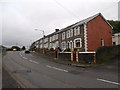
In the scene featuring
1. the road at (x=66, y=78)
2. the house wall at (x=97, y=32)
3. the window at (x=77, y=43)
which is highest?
the house wall at (x=97, y=32)

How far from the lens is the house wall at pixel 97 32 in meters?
27.1

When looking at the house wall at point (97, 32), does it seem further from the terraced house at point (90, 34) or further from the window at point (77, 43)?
the window at point (77, 43)

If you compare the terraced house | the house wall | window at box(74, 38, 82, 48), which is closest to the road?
the terraced house

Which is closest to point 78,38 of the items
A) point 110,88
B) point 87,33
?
point 87,33

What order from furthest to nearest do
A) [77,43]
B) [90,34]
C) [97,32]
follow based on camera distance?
[77,43], [97,32], [90,34]

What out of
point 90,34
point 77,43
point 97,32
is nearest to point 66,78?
point 90,34

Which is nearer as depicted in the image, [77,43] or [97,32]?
[97,32]

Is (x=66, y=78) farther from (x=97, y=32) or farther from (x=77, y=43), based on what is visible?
(x=97, y=32)

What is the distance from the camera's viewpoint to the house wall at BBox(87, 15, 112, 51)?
2711cm

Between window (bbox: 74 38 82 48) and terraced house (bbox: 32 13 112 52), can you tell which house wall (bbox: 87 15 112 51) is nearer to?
terraced house (bbox: 32 13 112 52)

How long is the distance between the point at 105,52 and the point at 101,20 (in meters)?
14.8

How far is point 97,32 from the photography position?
2836cm

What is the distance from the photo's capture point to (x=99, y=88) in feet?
21.3

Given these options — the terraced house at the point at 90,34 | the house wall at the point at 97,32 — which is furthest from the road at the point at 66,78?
the house wall at the point at 97,32
